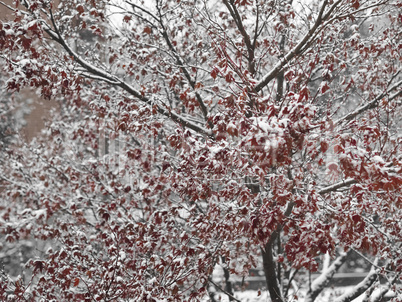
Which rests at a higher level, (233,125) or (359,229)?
(233,125)

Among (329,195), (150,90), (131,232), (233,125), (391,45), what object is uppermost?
(391,45)

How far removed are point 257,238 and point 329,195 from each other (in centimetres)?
231

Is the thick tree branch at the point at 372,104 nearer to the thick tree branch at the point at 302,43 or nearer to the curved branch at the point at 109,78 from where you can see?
the thick tree branch at the point at 302,43

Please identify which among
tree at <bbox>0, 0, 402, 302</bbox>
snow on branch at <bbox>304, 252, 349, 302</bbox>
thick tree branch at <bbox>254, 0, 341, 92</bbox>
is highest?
thick tree branch at <bbox>254, 0, 341, 92</bbox>

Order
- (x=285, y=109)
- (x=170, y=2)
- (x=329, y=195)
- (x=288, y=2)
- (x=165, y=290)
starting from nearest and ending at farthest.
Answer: (x=285, y=109) → (x=165, y=290) → (x=329, y=195) → (x=288, y=2) → (x=170, y=2)

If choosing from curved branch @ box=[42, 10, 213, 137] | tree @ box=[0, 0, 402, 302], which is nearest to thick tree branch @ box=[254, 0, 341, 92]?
tree @ box=[0, 0, 402, 302]

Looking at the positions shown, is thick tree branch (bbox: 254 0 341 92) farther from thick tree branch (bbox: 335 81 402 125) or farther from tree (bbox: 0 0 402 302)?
thick tree branch (bbox: 335 81 402 125)

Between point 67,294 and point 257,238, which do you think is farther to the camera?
point 67,294

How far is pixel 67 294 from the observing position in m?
5.69

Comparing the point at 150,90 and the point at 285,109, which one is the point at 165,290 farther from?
the point at 150,90

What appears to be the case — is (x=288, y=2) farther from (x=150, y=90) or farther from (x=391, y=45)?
(x=150, y=90)

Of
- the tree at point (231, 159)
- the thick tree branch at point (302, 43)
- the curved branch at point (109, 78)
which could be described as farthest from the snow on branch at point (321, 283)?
the thick tree branch at point (302, 43)

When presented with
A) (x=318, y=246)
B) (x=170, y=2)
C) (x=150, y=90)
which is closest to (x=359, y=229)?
(x=318, y=246)

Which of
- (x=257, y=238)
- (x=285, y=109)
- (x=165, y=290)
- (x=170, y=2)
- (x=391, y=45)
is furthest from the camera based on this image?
(x=170, y=2)
